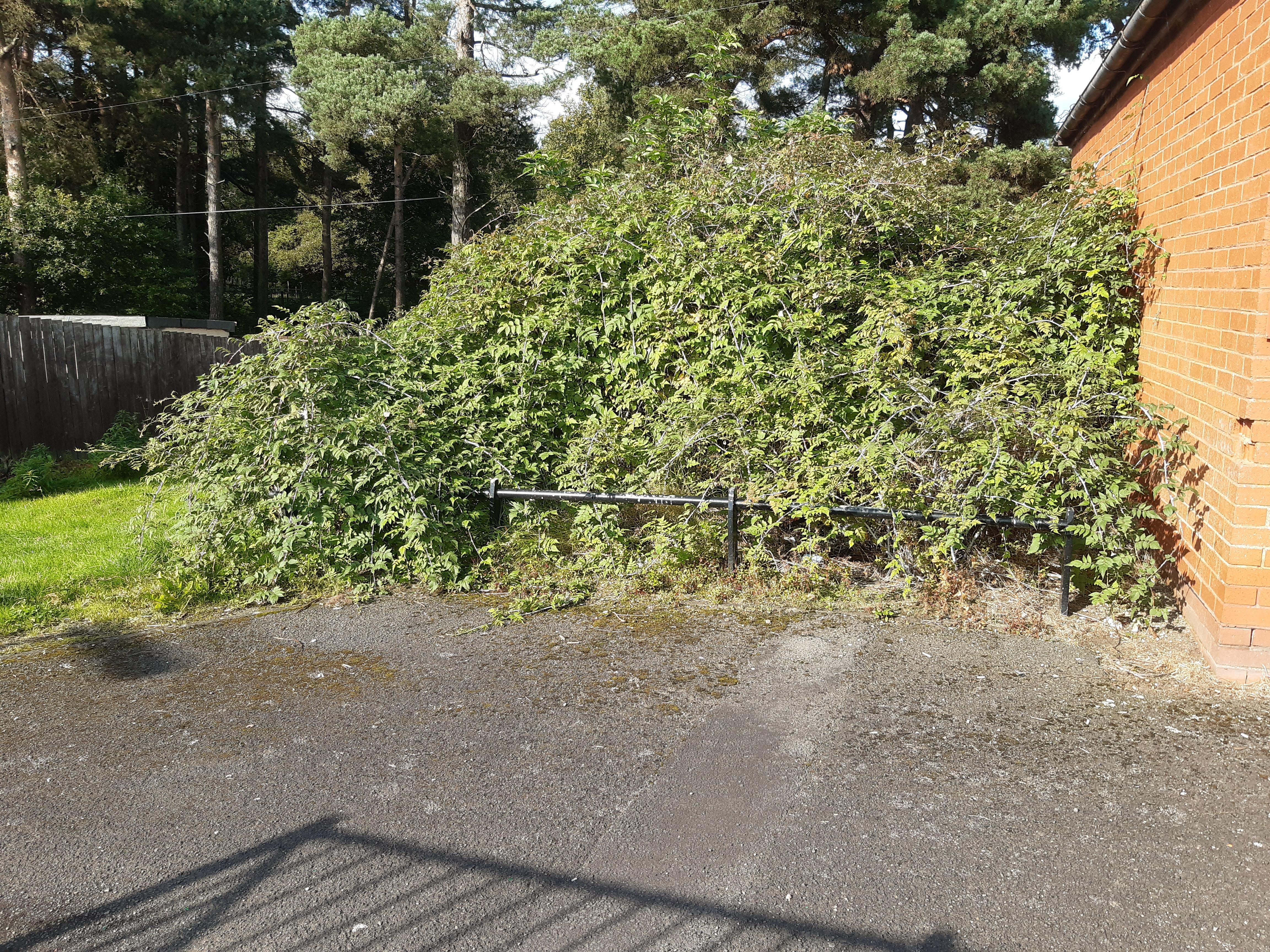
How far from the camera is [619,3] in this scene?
73.3 feet

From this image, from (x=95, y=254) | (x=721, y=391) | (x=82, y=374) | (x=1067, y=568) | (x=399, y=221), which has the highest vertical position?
(x=399, y=221)

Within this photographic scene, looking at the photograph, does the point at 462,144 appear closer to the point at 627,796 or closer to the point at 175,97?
the point at 175,97

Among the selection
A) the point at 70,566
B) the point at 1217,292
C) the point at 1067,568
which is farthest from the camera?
the point at 70,566

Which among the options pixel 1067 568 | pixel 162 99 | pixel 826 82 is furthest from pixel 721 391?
pixel 162 99

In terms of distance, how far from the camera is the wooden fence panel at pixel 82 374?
9.67 m

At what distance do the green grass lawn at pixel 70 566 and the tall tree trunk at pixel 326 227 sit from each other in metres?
26.1

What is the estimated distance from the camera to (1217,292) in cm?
396

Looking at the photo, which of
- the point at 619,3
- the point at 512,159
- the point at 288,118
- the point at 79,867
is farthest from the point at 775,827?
the point at 288,118

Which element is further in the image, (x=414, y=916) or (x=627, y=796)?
(x=627, y=796)

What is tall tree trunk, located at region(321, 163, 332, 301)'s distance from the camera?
32031 millimetres

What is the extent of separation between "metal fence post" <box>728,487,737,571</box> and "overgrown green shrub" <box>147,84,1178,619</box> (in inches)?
4.0

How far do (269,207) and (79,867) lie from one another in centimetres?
3014

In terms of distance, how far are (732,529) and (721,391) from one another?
3.30ft

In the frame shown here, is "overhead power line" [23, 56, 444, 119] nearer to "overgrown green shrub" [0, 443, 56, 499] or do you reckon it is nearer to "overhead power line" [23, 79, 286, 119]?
"overhead power line" [23, 79, 286, 119]
